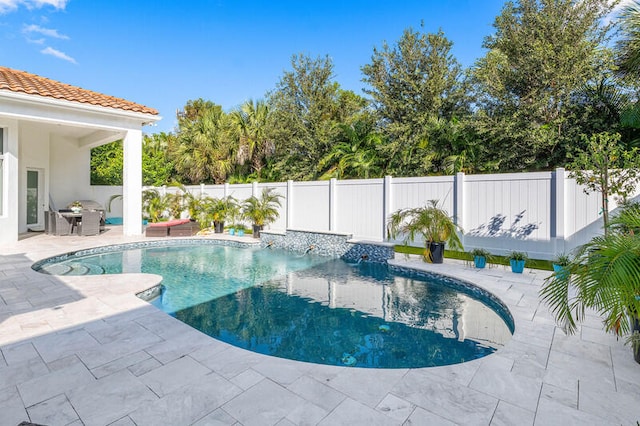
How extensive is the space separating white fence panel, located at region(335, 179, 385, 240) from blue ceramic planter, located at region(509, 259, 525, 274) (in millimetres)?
3850

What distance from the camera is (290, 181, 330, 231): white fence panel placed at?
38.3 ft

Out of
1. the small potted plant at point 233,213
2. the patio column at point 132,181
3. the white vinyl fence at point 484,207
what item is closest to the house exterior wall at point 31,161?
the patio column at point 132,181

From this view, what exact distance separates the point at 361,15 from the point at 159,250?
42.7 ft

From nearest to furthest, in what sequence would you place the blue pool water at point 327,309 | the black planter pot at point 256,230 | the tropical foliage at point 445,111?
the blue pool water at point 327,309 → the tropical foliage at point 445,111 → the black planter pot at point 256,230

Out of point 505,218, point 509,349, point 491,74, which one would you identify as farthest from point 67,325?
point 491,74

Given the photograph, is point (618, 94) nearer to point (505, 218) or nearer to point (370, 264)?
point (505, 218)

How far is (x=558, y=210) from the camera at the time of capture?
7.35 m

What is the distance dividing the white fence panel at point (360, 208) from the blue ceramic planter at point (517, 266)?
385 centimetres

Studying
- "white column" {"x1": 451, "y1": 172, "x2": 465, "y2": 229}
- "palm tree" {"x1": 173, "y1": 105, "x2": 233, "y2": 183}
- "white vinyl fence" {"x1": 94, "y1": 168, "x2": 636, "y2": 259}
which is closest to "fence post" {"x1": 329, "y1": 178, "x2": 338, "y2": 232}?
"white vinyl fence" {"x1": 94, "y1": 168, "x2": 636, "y2": 259}

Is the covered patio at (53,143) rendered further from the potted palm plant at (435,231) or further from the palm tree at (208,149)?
the potted palm plant at (435,231)

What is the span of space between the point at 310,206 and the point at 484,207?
5.83 m

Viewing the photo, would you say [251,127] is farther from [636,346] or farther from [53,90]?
[636,346]

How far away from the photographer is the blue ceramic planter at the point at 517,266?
697 cm

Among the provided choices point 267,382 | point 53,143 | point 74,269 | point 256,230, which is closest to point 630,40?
point 267,382
